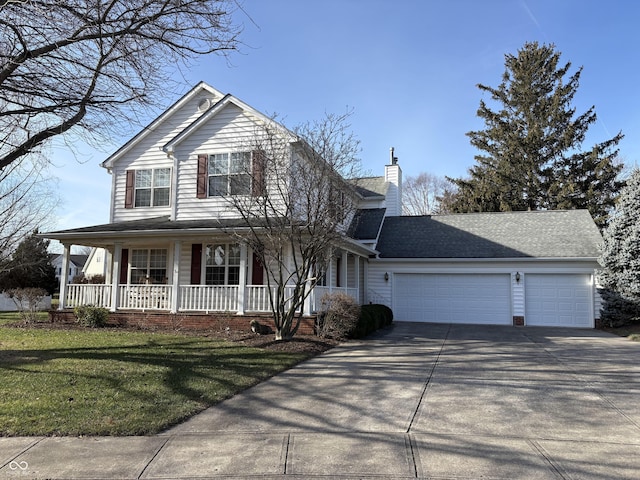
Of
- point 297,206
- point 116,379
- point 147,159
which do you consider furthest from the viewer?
point 147,159

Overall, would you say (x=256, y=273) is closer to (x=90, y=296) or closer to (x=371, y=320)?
(x=371, y=320)

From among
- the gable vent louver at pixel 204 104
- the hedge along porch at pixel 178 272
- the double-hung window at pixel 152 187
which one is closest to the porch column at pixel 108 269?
the hedge along porch at pixel 178 272

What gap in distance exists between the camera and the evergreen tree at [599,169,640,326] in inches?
597

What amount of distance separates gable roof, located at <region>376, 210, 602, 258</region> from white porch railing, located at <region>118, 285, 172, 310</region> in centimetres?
904

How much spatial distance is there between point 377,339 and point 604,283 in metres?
9.21

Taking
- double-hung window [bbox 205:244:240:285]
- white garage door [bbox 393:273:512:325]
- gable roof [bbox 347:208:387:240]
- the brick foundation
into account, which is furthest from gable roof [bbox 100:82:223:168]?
white garage door [bbox 393:273:512:325]

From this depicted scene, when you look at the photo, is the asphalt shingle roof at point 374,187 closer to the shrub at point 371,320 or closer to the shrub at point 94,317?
the shrub at point 371,320

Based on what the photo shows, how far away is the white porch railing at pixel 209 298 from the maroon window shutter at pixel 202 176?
344 centimetres

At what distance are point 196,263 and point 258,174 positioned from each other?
210 inches

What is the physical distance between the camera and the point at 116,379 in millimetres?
7117

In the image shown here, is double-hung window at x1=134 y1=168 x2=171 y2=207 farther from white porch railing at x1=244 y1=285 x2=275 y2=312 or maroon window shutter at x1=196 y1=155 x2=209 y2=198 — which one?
white porch railing at x1=244 y1=285 x2=275 y2=312

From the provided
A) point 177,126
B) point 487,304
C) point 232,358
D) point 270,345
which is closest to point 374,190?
point 487,304

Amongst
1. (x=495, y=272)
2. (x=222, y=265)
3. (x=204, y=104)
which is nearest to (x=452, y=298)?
(x=495, y=272)

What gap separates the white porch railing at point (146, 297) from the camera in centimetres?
1468
